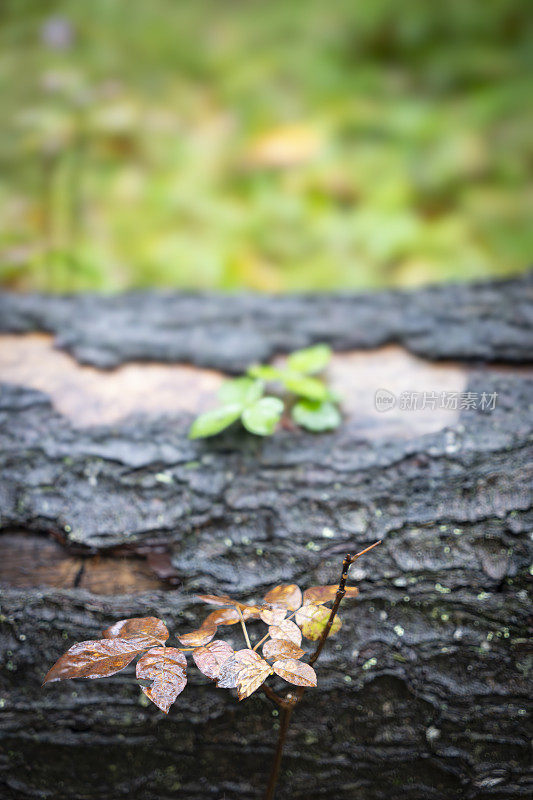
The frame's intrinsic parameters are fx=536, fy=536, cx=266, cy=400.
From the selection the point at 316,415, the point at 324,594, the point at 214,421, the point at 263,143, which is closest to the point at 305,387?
the point at 316,415

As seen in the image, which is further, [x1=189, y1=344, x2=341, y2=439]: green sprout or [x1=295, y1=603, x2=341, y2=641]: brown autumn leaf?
[x1=189, y1=344, x2=341, y2=439]: green sprout

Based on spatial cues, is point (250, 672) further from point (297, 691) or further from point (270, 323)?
point (270, 323)

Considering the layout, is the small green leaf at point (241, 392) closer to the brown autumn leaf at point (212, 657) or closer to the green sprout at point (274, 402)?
the green sprout at point (274, 402)

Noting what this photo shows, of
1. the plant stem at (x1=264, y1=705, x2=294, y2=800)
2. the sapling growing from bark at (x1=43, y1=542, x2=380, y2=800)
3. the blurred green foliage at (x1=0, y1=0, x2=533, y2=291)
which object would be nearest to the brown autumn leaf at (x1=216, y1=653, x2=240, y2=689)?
the sapling growing from bark at (x1=43, y1=542, x2=380, y2=800)

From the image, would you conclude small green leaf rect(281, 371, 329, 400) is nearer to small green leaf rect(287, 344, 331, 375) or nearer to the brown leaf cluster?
small green leaf rect(287, 344, 331, 375)

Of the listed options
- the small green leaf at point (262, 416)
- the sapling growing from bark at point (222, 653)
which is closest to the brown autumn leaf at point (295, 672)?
the sapling growing from bark at point (222, 653)

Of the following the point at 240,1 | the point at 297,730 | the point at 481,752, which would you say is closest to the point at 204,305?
the point at 297,730

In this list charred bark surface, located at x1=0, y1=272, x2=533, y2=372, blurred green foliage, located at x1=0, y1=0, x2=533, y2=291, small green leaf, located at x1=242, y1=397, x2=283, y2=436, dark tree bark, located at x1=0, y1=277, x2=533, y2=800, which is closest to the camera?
dark tree bark, located at x1=0, y1=277, x2=533, y2=800
